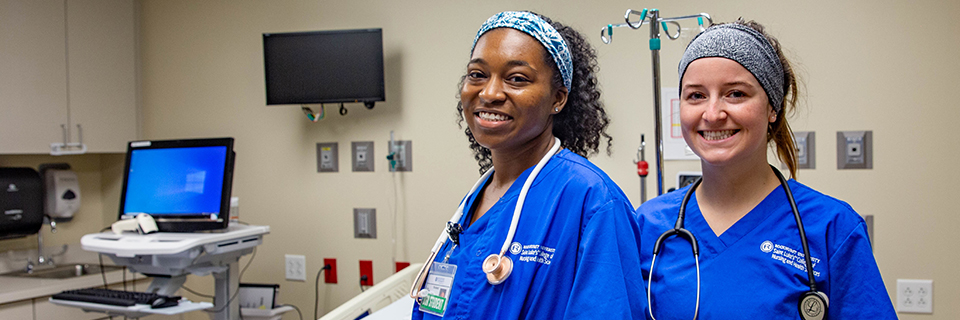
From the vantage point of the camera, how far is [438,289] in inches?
37.3

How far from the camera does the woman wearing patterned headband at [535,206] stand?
0.80m

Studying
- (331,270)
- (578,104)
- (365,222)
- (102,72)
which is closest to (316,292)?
(331,270)

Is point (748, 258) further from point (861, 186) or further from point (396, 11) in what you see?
point (396, 11)

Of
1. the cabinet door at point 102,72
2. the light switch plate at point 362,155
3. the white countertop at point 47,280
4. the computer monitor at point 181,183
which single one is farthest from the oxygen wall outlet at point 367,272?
the cabinet door at point 102,72

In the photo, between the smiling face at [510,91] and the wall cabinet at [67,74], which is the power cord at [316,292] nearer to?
the wall cabinet at [67,74]

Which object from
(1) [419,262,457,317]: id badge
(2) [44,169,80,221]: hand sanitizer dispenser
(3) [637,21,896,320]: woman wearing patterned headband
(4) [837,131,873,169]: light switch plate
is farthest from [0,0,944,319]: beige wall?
(1) [419,262,457,317]: id badge

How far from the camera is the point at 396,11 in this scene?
8.06 feet

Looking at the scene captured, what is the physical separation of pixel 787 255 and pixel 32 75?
2891 mm

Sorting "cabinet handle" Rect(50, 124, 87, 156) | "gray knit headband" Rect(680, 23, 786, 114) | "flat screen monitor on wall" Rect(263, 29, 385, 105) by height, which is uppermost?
"flat screen monitor on wall" Rect(263, 29, 385, 105)

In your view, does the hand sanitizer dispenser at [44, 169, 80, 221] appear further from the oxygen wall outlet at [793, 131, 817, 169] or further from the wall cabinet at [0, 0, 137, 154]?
the oxygen wall outlet at [793, 131, 817, 169]

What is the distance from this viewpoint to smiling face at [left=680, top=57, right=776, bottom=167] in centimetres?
92

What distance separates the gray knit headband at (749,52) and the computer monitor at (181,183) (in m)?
1.74

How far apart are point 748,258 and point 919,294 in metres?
1.47

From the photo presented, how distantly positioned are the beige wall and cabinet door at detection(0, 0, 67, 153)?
0.31 meters
